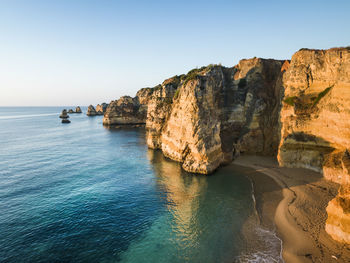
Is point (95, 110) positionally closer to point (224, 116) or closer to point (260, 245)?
point (224, 116)

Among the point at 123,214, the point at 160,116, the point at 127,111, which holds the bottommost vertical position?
the point at 123,214

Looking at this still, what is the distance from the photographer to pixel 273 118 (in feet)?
132

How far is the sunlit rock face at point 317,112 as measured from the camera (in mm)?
25562

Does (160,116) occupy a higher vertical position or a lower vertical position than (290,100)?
lower

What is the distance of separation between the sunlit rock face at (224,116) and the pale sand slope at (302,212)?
8865 mm

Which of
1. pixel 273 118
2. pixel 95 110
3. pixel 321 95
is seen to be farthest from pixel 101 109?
pixel 321 95

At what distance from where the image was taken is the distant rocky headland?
84.0 feet

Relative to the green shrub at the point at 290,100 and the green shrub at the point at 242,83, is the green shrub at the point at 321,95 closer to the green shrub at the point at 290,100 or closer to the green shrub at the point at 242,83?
the green shrub at the point at 290,100

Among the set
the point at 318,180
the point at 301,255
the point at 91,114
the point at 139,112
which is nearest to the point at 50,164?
the point at 301,255

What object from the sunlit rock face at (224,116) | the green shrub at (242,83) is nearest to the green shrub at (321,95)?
the sunlit rock face at (224,116)

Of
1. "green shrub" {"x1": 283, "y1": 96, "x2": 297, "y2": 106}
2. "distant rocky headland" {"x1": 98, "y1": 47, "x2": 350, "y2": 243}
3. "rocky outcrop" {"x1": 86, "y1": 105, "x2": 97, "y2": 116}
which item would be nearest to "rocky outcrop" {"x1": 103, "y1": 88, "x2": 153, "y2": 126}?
"distant rocky headland" {"x1": 98, "y1": 47, "x2": 350, "y2": 243}

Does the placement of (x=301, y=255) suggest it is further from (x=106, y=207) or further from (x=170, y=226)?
(x=106, y=207)

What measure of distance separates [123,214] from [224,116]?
31178 millimetres

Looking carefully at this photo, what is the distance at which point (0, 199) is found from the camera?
25.2 m
